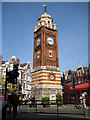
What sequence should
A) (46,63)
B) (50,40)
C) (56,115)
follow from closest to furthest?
(56,115) → (46,63) → (50,40)

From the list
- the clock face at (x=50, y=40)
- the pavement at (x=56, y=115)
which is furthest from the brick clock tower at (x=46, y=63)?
the pavement at (x=56, y=115)

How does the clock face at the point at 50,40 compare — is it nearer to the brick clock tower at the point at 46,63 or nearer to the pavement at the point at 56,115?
the brick clock tower at the point at 46,63

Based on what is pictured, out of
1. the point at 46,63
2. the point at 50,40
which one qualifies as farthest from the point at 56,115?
the point at 50,40

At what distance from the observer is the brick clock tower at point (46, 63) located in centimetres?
3072

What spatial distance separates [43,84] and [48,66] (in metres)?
4.63

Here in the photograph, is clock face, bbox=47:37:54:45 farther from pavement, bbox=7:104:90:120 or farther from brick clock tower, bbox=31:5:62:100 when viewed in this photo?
pavement, bbox=7:104:90:120

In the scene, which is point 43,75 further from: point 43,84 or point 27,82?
point 27,82

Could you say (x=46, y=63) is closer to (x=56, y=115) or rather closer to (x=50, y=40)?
(x=50, y=40)

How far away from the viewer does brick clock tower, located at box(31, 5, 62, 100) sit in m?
30.7

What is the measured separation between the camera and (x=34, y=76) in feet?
110

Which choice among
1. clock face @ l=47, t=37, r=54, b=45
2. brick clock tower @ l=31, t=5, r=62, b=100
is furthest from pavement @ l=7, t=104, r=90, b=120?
clock face @ l=47, t=37, r=54, b=45

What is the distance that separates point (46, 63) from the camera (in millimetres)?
32469

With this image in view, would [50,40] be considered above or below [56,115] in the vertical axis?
above

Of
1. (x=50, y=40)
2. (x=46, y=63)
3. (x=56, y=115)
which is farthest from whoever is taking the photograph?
(x=50, y=40)
